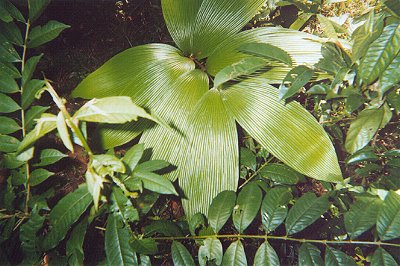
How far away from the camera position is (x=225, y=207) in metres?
0.75

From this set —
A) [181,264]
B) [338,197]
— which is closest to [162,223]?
[181,264]

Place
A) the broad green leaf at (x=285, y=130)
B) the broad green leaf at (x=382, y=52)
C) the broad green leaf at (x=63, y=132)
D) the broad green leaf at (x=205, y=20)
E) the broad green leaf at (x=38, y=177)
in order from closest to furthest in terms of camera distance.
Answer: the broad green leaf at (x=63, y=132)
the broad green leaf at (x=382, y=52)
the broad green leaf at (x=38, y=177)
the broad green leaf at (x=285, y=130)
the broad green leaf at (x=205, y=20)

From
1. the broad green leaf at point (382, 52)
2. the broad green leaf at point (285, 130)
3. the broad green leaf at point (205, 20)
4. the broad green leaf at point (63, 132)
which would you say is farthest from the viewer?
the broad green leaf at point (205, 20)

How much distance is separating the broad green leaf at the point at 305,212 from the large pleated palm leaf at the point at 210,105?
0.37 feet

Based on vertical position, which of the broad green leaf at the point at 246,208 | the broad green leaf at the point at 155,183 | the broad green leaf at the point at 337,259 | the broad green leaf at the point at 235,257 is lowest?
the broad green leaf at the point at 337,259

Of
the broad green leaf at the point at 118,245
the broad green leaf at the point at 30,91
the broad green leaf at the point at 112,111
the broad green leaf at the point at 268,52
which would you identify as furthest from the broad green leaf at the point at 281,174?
the broad green leaf at the point at 30,91

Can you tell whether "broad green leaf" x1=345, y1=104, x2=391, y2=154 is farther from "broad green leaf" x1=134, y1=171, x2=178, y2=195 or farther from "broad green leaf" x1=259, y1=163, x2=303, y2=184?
"broad green leaf" x1=134, y1=171, x2=178, y2=195

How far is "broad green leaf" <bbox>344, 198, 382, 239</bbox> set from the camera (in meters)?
0.68

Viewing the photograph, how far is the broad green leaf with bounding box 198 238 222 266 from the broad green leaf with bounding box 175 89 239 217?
5.9 inches

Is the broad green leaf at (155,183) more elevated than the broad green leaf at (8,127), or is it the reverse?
the broad green leaf at (8,127)

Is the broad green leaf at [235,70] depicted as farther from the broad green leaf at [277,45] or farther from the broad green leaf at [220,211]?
the broad green leaf at [220,211]

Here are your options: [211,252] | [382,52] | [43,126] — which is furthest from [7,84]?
[382,52]

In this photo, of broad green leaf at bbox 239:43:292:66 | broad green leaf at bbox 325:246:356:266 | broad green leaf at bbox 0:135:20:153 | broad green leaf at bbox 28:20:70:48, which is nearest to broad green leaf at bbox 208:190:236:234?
broad green leaf at bbox 325:246:356:266

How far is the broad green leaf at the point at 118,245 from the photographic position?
623 millimetres
